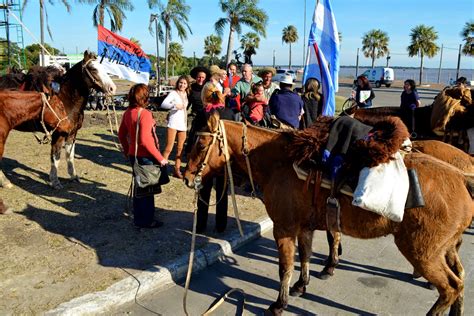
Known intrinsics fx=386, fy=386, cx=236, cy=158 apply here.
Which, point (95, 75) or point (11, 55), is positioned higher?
point (11, 55)

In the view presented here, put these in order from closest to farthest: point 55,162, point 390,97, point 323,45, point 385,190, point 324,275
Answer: point 385,190, point 324,275, point 55,162, point 323,45, point 390,97

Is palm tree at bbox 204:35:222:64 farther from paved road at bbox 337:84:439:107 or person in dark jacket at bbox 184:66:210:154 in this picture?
person in dark jacket at bbox 184:66:210:154

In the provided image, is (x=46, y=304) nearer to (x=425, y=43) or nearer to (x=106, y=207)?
(x=106, y=207)

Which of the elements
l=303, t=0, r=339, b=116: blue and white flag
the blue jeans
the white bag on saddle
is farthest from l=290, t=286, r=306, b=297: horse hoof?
l=303, t=0, r=339, b=116: blue and white flag

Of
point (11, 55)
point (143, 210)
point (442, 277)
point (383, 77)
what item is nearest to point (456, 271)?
point (442, 277)

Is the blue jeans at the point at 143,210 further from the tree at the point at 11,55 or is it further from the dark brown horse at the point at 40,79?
the tree at the point at 11,55

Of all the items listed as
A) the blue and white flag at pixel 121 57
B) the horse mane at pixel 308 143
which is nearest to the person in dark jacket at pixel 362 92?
the blue and white flag at pixel 121 57

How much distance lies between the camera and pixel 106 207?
6328mm

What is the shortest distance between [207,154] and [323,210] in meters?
1.20

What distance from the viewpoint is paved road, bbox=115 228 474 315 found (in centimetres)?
392

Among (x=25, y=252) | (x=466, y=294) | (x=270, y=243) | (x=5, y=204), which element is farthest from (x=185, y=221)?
(x=466, y=294)

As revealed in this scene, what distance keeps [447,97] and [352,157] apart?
9.50 ft

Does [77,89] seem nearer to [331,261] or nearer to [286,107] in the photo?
[286,107]

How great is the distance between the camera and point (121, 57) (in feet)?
25.7
